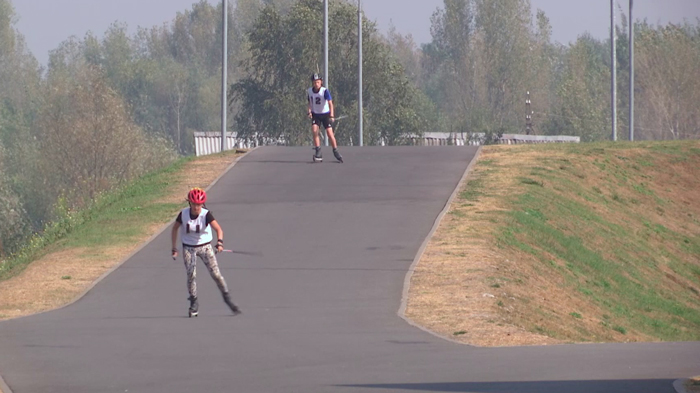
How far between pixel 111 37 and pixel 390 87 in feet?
250

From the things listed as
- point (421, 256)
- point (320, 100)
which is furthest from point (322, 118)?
point (421, 256)

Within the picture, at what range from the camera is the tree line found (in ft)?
194

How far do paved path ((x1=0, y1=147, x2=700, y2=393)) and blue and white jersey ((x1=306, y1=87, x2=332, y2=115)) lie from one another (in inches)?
62.4

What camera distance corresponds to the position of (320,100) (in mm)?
A: 25703

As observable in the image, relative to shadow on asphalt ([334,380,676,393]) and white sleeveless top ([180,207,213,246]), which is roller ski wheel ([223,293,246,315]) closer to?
Answer: white sleeveless top ([180,207,213,246])

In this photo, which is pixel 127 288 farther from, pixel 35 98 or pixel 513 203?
pixel 35 98

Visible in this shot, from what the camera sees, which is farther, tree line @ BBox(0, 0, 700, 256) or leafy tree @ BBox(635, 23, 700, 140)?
leafy tree @ BBox(635, 23, 700, 140)

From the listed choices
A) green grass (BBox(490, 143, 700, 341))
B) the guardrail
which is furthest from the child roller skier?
the guardrail

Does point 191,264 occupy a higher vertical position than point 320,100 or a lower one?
lower

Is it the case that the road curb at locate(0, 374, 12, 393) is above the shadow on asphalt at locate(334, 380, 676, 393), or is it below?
below

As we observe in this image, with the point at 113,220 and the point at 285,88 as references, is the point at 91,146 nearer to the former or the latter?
the point at 285,88

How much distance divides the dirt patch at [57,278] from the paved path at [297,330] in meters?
0.41

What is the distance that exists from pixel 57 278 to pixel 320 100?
28.3 feet

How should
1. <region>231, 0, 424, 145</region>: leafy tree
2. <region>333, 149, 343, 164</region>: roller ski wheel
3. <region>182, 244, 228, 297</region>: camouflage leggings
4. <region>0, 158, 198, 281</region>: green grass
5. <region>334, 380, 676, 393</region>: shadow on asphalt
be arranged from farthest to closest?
<region>231, 0, 424, 145</region>: leafy tree, <region>333, 149, 343, 164</region>: roller ski wheel, <region>0, 158, 198, 281</region>: green grass, <region>182, 244, 228, 297</region>: camouflage leggings, <region>334, 380, 676, 393</region>: shadow on asphalt
